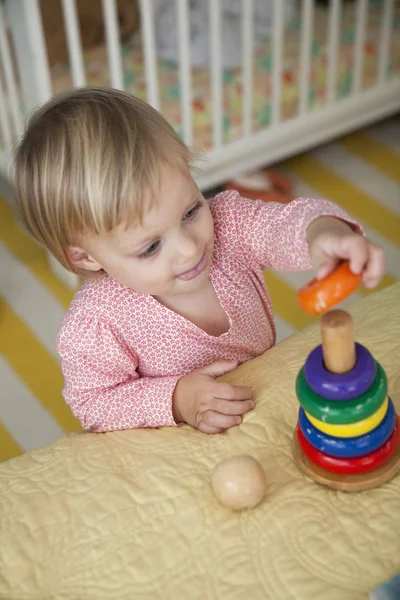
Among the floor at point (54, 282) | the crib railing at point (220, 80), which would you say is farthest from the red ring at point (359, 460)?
the crib railing at point (220, 80)

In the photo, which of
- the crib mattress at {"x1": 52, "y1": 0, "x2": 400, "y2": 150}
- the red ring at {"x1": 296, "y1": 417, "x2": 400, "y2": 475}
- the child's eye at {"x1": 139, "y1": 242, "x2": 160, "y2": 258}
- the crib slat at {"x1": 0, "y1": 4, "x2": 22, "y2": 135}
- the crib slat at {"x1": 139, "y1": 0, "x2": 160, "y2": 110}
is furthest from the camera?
the crib mattress at {"x1": 52, "y1": 0, "x2": 400, "y2": 150}

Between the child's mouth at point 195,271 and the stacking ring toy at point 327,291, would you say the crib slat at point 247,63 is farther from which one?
the stacking ring toy at point 327,291

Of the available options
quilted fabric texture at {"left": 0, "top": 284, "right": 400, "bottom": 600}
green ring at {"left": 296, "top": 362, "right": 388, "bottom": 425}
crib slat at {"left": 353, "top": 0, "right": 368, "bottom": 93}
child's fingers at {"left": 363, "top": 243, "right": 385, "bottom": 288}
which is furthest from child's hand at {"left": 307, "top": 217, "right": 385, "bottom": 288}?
crib slat at {"left": 353, "top": 0, "right": 368, "bottom": 93}

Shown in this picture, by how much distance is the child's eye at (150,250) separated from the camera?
2.92 feet

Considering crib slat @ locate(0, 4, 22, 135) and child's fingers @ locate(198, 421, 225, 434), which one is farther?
crib slat @ locate(0, 4, 22, 135)

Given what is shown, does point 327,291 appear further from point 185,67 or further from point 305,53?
point 305,53

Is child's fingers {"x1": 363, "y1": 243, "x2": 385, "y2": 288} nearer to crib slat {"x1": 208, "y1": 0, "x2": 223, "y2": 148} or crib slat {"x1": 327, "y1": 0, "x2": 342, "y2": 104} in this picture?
crib slat {"x1": 208, "y1": 0, "x2": 223, "y2": 148}

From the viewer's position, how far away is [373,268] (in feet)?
Answer: 2.41

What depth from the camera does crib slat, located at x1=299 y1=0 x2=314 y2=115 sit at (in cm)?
197

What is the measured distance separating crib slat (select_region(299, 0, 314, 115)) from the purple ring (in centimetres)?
147

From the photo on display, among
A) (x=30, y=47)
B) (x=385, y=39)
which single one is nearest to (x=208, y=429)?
(x=30, y=47)

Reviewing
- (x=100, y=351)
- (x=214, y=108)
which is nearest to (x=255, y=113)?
(x=214, y=108)

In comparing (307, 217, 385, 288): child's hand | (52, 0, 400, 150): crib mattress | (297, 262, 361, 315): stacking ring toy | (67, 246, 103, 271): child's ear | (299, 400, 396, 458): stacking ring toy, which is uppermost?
(297, 262, 361, 315): stacking ring toy

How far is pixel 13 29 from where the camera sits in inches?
65.7
